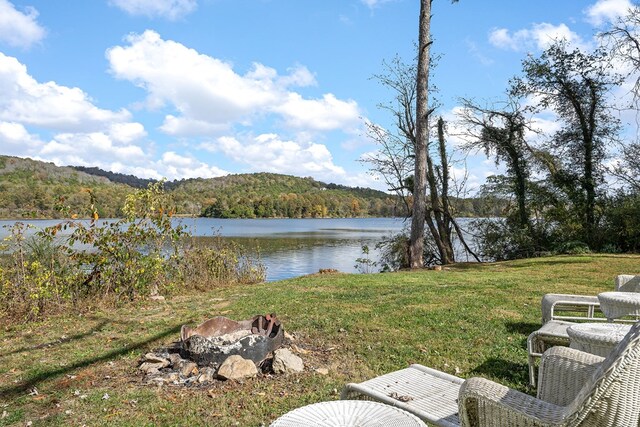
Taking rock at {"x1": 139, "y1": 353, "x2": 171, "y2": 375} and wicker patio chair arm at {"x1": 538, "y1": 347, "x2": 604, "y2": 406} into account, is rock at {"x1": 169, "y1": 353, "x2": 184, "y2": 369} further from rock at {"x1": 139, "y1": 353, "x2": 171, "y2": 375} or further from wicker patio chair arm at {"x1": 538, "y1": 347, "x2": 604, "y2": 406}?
wicker patio chair arm at {"x1": 538, "y1": 347, "x2": 604, "y2": 406}

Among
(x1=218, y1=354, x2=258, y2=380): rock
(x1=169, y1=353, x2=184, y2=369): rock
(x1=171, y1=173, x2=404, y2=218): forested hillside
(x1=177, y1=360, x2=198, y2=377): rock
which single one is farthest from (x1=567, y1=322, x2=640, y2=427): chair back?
(x1=171, y1=173, x2=404, y2=218): forested hillside

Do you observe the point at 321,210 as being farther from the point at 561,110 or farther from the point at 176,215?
the point at 176,215

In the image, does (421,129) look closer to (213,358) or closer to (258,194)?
(213,358)

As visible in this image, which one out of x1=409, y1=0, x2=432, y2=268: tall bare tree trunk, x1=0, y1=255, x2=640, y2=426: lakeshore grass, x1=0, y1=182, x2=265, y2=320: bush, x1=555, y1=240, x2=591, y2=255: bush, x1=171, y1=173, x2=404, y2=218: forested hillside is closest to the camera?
x1=0, y1=255, x2=640, y2=426: lakeshore grass

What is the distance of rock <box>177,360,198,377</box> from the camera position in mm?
4047

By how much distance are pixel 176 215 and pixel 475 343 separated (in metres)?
5.83

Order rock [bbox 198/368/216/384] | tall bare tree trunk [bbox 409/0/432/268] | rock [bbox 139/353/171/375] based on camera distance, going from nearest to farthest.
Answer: rock [bbox 198/368/216/384] < rock [bbox 139/353/171/375] < tall bare tree trunk [bbox 409/0/432/268]

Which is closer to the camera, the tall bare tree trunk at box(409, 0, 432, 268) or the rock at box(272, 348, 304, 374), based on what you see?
the rock at box(272, 348, 304, 374)

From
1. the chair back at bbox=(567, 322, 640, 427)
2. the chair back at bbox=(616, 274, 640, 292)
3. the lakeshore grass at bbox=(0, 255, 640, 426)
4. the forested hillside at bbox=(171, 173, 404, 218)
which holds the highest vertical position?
the forested hillside at bbox=(171, 173, 404, 218)

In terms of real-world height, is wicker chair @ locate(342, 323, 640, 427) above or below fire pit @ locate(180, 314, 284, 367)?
above

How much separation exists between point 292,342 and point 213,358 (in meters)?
0.94

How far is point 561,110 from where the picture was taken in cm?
1730

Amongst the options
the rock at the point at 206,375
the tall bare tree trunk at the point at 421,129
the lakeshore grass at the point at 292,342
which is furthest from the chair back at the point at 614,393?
the tall bare tree trunk at the point at 421,129

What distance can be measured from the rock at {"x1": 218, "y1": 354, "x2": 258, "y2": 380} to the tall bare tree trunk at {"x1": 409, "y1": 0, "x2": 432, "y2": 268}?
9289 millimetres
